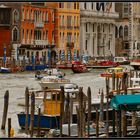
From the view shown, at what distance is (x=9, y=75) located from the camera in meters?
31.9

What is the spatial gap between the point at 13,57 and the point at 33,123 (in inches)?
960

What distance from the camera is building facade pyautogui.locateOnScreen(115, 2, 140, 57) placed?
161 ft

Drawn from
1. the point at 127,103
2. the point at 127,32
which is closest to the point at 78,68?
the point at 127,32

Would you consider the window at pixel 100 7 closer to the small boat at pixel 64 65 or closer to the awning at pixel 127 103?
the small boat at pixel 64 65

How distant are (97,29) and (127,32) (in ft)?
17.4

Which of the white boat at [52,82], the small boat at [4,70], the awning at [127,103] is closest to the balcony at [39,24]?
the small boat at [4,70]

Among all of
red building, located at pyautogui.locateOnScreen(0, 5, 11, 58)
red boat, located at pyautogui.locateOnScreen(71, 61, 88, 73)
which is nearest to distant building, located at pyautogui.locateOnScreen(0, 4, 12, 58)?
red building, located at pyautogui.locateOnScreen(0, 5, 11, 58)

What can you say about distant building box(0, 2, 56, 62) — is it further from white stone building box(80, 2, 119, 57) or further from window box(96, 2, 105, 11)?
window box(96, 2, 105, 11)

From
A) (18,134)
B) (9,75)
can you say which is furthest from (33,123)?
(9,75)

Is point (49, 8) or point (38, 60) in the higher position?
point (49, 8)

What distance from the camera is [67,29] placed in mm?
42281

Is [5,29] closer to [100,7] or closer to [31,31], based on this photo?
[31,31]

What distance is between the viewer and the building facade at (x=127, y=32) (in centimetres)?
4903

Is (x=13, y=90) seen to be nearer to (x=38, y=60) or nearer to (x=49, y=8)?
(x=38, y=60)
